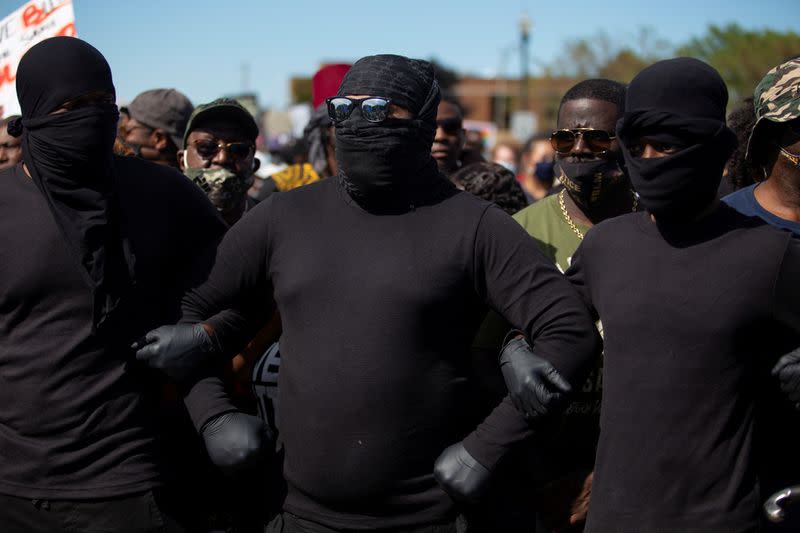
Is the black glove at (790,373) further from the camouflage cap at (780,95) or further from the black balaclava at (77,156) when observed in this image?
the black balaclava at (77,156)

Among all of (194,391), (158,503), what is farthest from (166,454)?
(194,391)

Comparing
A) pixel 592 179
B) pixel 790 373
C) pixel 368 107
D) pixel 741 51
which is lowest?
pixel 741 51

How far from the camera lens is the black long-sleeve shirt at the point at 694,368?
98.7 inches

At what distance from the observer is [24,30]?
550 centimetres

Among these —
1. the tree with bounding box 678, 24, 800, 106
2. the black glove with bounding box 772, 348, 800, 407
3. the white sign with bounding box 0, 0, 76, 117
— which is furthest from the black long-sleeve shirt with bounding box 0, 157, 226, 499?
the tree with bounding box 678, 24, 800, 106

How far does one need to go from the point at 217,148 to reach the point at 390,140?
190 centimetres

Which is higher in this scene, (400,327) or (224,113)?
(224,113)

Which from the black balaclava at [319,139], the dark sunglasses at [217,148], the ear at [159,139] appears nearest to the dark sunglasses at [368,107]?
the dark sunglasses at [217,148]

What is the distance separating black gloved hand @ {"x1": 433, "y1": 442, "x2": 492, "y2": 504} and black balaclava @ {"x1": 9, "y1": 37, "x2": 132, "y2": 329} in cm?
124

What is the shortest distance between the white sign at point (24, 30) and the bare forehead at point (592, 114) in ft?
9.70

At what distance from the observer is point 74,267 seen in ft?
9.79

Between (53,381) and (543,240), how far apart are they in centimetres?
187

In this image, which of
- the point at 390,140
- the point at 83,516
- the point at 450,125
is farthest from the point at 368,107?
the point at 450,125

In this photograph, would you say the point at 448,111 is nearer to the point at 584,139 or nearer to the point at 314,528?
the point at 584,139
